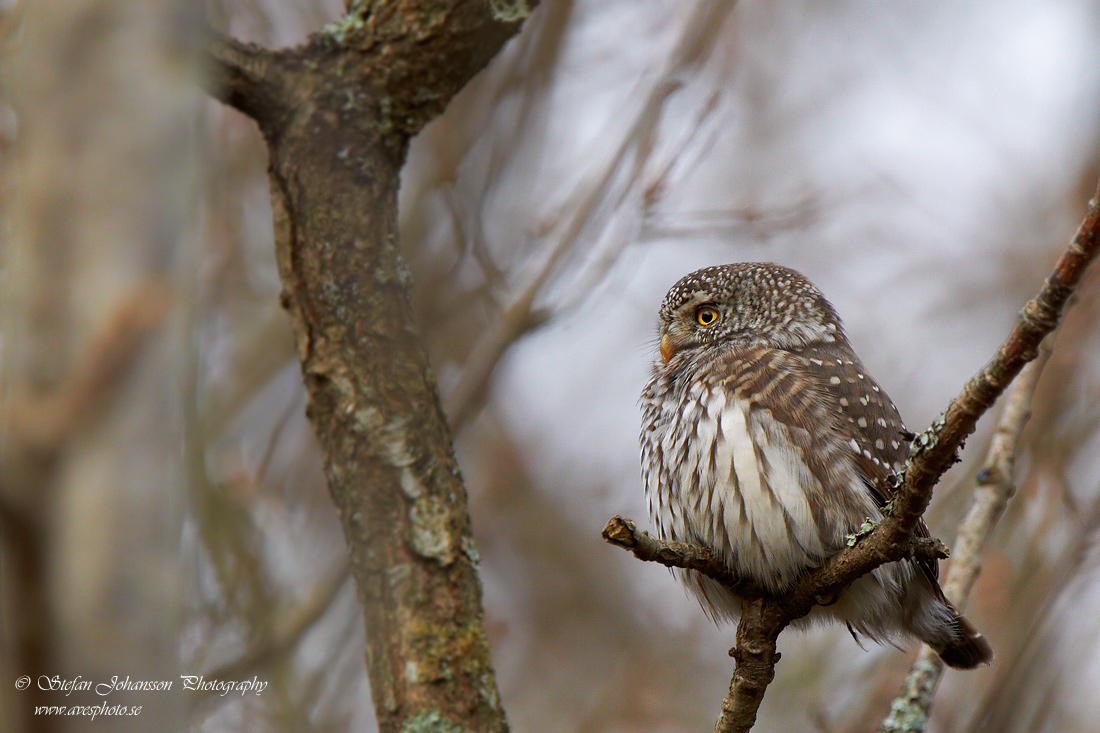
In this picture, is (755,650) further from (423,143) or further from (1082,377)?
(423,143)

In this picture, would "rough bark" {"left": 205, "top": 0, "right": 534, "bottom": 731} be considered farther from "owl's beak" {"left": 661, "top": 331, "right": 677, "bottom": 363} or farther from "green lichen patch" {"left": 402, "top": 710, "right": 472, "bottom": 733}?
"owl's beak" {"left": 661, "top": 331, "right": 677, "bottom": 363}

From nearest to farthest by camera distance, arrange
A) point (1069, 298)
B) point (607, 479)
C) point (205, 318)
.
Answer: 1. point (1069, 298)
2. point (205, 318)
3. point (607, 479)

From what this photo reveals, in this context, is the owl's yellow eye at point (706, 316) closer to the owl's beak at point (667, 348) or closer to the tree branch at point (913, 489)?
the owl's beak at point (667, 348)

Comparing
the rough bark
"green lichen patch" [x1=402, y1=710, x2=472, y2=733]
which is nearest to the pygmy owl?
the rough bark

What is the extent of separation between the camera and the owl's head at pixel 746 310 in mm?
4332

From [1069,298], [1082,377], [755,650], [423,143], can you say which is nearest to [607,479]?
[423,143]

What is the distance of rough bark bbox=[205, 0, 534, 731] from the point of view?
262 centimetres

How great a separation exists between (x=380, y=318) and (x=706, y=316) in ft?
6.93

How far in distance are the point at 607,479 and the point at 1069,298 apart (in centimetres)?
550

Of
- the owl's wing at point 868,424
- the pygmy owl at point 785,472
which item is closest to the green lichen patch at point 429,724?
the pygmy owl at point 785,472

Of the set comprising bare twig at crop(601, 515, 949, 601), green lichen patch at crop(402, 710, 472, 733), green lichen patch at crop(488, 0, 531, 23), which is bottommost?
green lichen patch at crop(402, 710, 472, 733)

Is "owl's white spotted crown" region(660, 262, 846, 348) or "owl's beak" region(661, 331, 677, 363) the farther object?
"owl's beak" region(661, 331, 677, 363)

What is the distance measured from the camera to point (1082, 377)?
5125 mm

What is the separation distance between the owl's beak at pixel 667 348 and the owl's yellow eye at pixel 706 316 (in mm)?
172
